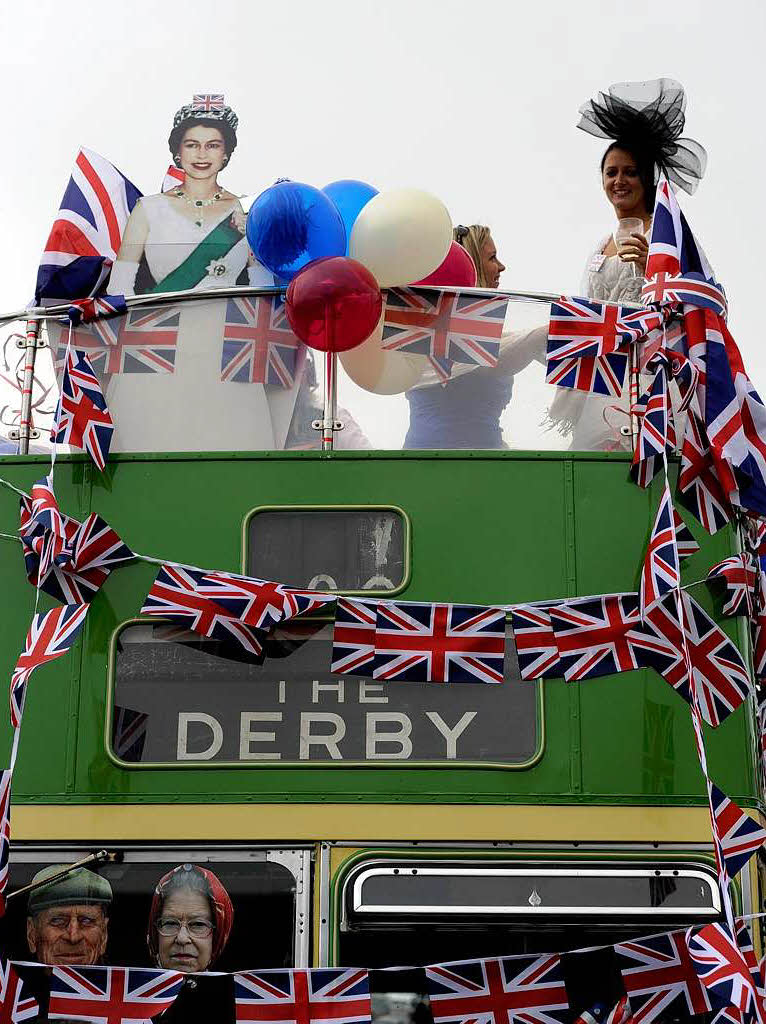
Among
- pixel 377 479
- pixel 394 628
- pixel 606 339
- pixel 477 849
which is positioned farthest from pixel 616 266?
pixel 477 849

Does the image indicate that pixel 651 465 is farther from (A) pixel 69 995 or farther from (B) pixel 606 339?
(A) pixel 69 995

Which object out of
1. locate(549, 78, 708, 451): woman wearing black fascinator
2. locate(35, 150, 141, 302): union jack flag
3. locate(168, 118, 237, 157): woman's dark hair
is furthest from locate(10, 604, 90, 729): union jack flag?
locate(549, 78, 708, 451): woman wearing black fascinator

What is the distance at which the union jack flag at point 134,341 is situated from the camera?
6.58m

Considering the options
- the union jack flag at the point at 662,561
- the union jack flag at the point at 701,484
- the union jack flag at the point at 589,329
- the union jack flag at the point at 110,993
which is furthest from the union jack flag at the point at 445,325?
the union jack flag at the point at 110,993

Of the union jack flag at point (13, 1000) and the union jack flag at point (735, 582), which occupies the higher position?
the union jack flag at point (735, 582)

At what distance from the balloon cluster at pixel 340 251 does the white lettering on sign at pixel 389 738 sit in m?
1.51

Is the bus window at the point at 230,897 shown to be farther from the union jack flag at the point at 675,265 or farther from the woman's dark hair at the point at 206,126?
the woman's dark hair at the point at 206,126

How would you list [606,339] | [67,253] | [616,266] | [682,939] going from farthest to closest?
[616,266], [67,253], [606,339], [682,939]

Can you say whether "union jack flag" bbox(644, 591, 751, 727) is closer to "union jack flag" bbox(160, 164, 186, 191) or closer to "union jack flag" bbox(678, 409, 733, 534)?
"union jack flag" bbox(678, 409, 733, 534)

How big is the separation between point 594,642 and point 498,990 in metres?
1.30

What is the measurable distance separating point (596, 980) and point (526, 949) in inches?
10.6

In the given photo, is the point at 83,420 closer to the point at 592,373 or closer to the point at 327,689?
the point at 327,689

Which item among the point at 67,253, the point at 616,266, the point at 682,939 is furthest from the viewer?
the point at 616,266

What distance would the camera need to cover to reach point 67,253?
679 cm
